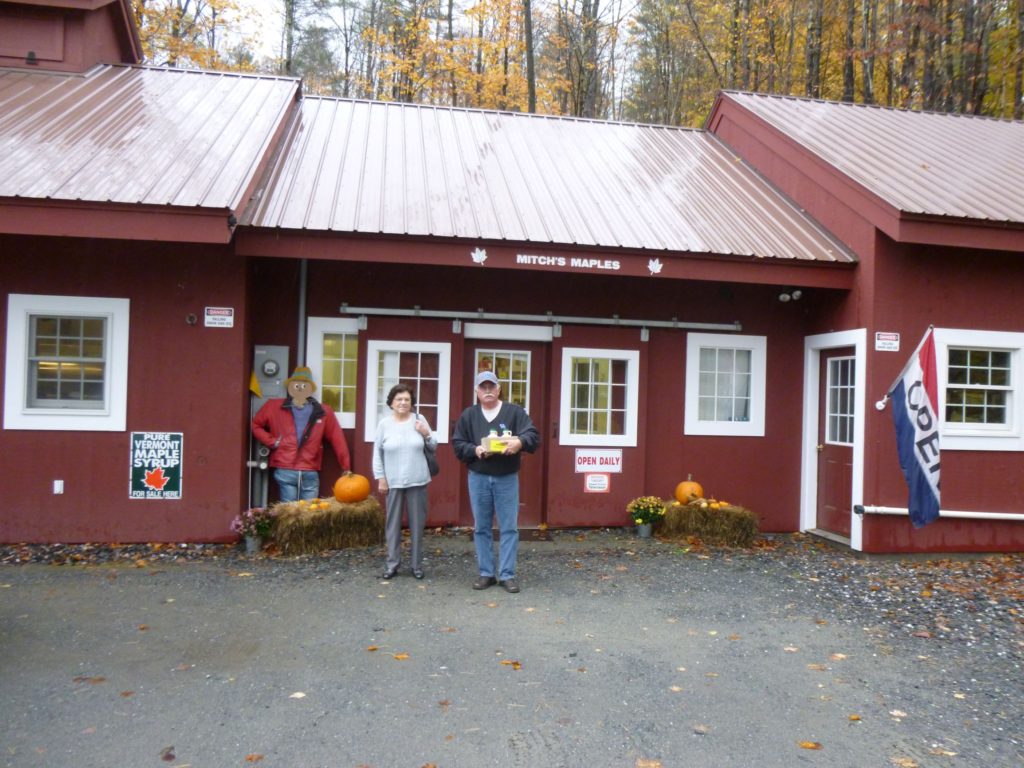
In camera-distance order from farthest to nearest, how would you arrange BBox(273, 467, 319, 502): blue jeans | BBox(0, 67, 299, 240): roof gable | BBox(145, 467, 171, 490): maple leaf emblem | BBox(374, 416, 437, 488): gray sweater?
BBox(273, 467, 319, 502): blue jeans
BBox(145, 467, 171, 490): maple leaf emblem
BBox(0, 67, 299, 240): roof gable
BBox(374, 416, 437, 488): gray sweater

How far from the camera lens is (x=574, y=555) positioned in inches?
313

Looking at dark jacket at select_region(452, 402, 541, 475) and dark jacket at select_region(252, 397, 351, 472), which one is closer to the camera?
dark jacket at select_region(452, 402, 541, 475)

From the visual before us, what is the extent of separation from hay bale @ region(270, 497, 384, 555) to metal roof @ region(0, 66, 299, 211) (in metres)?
2.91

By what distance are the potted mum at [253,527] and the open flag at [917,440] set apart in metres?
6.25

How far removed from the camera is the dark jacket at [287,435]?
8258 millimetres

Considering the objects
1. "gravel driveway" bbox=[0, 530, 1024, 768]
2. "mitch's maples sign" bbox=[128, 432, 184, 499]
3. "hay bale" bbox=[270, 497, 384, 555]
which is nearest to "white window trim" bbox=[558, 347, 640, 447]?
"gravel driveway" bbox=[0, 530, 1024, 768]

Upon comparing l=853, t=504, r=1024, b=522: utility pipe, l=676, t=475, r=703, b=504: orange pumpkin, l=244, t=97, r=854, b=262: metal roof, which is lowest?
l=853, t=504, r=1024, b=522: utility pipe

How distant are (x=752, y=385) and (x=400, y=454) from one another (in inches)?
189

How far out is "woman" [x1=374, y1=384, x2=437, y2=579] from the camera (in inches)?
265

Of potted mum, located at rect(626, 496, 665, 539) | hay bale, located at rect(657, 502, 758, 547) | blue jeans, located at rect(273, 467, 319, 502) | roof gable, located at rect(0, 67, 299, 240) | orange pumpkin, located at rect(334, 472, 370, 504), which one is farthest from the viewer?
potted mum, located at rect(626, 496, 665, 539)

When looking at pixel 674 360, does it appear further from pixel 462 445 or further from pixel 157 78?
pixel 157 78

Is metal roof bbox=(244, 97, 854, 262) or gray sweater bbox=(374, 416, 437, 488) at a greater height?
metal roof bbox=(244, 97, 854, 262)

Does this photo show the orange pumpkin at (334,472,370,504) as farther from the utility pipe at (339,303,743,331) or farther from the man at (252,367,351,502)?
the utility pipe at (339,303,743,331)

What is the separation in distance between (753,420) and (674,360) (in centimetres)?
122
